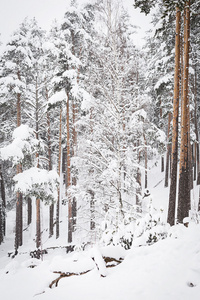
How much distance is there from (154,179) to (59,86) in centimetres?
1675

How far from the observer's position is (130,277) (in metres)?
2.81

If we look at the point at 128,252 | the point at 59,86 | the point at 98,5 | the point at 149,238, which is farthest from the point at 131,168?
the point at 59,86

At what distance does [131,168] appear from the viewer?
6.81m

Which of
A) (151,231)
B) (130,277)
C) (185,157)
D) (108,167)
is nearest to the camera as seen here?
(130,277)

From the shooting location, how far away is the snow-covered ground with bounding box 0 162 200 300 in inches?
97.4

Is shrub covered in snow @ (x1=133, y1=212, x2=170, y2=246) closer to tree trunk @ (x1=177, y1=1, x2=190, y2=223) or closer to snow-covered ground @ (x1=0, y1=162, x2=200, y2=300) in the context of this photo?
snow-covered ground @ (x1=0, y1=162, x2=200, y2=300)

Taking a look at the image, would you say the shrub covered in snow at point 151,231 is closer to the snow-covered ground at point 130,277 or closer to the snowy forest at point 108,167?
the snowy forest at point 108,167

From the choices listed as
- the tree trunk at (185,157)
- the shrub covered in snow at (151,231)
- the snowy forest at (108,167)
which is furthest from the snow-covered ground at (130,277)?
the tree trunk at (185,157)

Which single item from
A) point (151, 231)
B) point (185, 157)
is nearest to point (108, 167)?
point (151, 231)

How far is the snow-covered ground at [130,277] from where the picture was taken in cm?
247

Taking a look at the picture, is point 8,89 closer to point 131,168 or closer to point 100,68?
point 100,68

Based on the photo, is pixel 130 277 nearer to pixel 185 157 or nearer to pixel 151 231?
pixel 151 231

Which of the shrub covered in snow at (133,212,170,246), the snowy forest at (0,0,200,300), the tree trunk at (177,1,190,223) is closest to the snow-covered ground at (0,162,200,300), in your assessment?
the snowy forest at (0,0,200,300)

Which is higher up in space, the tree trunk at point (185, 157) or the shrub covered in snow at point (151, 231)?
the tree trunk at point (185, 157)
